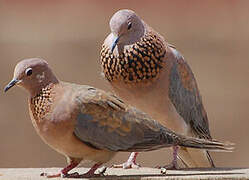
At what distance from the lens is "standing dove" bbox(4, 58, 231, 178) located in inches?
215

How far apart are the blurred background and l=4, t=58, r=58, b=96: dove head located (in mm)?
5401

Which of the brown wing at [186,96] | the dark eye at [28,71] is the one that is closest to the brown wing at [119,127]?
the dark eye at [28,71]

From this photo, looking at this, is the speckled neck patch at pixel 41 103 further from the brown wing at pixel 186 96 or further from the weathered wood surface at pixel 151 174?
the brown wing at pixel 186 96

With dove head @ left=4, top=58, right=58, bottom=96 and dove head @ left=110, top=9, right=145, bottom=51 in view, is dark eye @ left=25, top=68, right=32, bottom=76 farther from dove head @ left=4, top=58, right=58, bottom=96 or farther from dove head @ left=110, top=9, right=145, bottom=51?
dove head @ left=110, top=9, right=145, bottom=51

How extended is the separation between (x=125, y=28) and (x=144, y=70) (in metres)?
0.28

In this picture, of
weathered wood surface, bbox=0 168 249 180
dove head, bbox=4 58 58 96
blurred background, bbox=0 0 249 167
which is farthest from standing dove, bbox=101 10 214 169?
blurred background, bbox=0 0 249 167

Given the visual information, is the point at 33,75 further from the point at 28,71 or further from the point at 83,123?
the point at 83,123

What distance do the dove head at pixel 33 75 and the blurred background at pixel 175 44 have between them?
17.7ft

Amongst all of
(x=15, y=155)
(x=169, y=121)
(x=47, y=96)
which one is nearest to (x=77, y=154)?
(x=47, y=96)

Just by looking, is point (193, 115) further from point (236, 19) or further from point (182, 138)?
point (236, 19)

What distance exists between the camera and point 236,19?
11.3 m

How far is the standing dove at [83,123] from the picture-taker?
17.9ft

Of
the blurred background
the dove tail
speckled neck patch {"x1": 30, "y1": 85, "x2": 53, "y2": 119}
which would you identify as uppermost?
speckled neck patch {"x1": 30, "y1": 85, "x2": 53, "y2": 119}

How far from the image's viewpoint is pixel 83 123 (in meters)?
5.50
